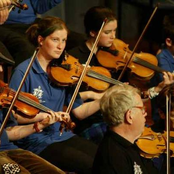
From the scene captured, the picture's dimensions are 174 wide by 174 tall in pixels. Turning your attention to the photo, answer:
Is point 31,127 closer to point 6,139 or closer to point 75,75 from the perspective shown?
point 6,139

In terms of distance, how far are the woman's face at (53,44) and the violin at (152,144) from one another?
67cm

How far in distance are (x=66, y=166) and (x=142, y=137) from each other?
1.42 feet

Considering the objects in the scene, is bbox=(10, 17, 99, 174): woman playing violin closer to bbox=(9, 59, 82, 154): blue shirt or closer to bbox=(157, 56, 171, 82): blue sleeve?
bbox=(9, 59, 82, 154): blue shirt

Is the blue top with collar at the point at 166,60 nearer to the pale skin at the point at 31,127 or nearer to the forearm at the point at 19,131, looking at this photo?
the pale skin at the point at 31,127

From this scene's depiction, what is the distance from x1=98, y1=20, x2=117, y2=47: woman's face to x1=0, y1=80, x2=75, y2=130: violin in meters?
0.91

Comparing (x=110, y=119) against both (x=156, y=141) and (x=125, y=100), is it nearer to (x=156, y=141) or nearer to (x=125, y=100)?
(x=125, y=100)

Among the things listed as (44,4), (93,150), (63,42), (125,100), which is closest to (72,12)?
(44,4)

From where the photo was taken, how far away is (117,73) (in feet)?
12.3

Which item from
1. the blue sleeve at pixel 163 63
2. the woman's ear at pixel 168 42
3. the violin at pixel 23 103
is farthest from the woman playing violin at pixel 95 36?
the violin at pixel 23 103

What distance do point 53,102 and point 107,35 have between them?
2.41 ft

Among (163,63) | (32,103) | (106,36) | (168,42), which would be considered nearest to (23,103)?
(32,103)

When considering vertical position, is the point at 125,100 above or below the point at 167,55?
above

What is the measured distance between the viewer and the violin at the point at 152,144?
2.90m

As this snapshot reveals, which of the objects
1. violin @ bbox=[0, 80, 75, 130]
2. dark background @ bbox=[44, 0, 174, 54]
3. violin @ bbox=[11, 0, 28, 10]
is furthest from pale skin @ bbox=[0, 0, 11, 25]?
dark background @ bbox=[44, 0, 174, 54]
